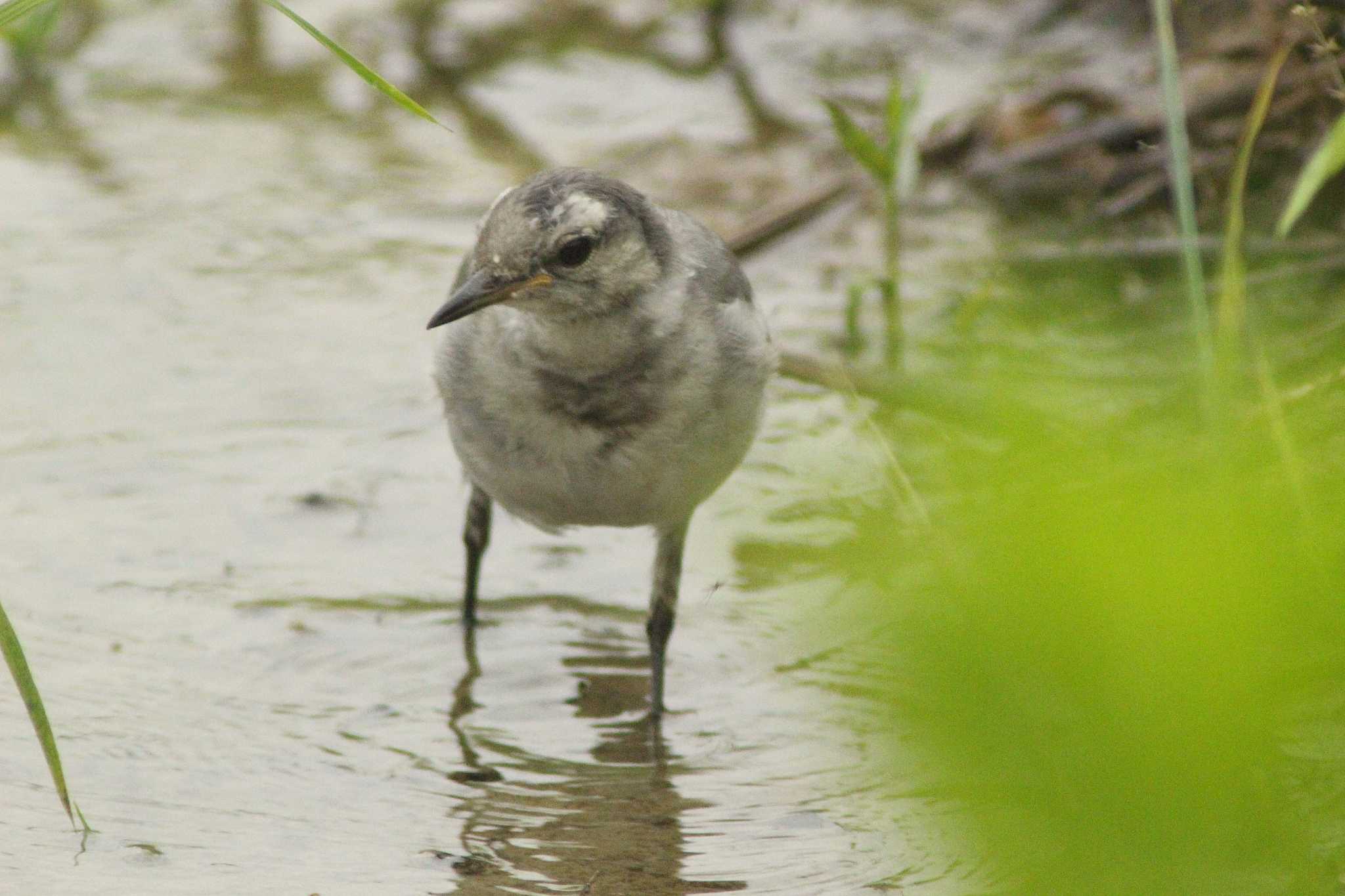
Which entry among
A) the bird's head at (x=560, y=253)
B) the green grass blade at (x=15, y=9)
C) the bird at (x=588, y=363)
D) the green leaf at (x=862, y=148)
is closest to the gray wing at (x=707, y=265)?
the bird at (x=588, y=363)

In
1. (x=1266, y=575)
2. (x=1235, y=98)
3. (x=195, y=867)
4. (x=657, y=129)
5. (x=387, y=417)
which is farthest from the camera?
(x=657, y=129)

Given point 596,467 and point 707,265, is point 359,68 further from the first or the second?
point 707,265

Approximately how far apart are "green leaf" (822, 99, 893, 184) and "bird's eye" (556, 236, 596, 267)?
7.48 feet

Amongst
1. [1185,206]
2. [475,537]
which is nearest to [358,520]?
[475,537]

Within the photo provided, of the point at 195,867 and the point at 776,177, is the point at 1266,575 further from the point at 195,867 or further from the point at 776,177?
the point at 776,177

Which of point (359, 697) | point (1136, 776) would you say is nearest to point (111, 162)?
point (359, 697)

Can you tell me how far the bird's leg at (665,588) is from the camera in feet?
16.5

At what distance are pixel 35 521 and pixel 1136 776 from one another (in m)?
5.02

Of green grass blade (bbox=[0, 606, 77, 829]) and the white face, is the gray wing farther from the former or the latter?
green grass blade (bbox=[0, 606, 77, 829])

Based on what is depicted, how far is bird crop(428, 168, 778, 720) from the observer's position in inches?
177

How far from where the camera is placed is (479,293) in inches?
174

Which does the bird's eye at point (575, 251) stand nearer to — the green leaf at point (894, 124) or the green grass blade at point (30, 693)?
the green grass blade at point (30, 693)

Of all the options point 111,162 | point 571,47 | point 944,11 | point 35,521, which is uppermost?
point 944,11

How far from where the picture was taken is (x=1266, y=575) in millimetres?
1098
